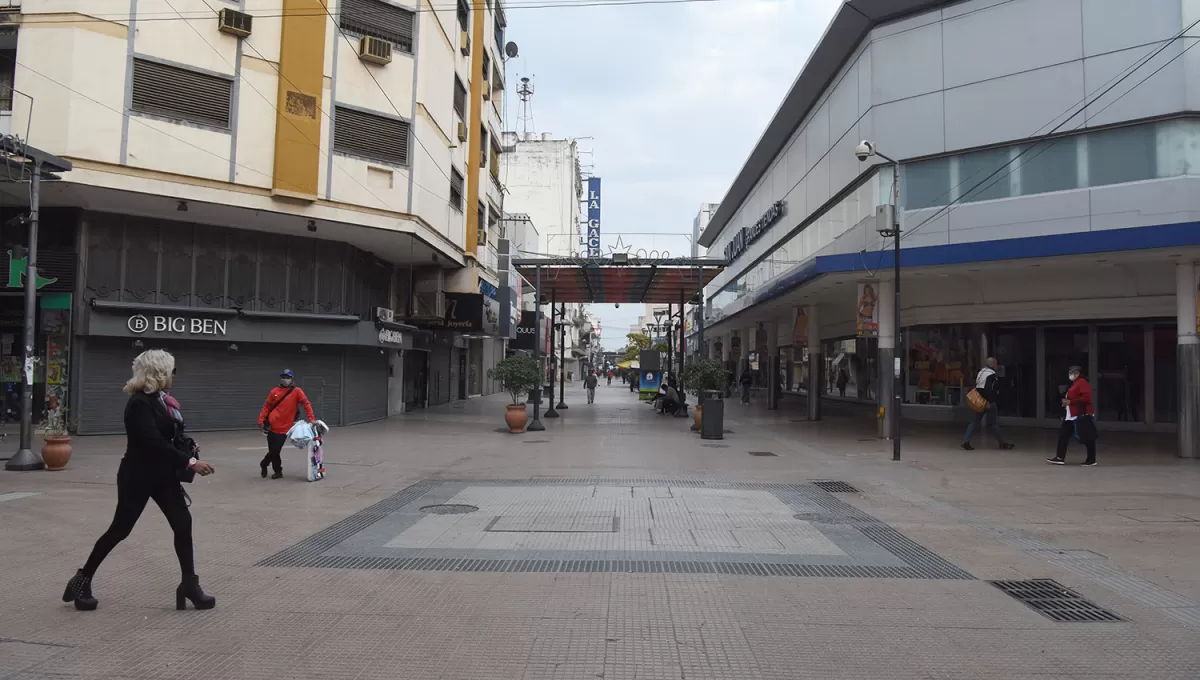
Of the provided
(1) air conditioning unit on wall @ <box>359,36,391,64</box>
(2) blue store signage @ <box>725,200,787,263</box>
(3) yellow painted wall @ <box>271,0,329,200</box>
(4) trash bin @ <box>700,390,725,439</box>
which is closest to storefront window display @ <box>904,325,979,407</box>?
(2) blue store signage @ <box>725,200,787,263</box>

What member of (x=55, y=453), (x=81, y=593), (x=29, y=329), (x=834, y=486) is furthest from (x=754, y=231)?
(x=81, y=593)

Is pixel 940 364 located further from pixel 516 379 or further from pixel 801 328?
pixel 516 379

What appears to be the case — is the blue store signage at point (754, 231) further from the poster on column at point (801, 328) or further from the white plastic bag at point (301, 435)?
the white plastic bag at point (301, 435)

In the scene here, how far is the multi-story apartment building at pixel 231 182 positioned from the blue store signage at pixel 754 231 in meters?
12.4

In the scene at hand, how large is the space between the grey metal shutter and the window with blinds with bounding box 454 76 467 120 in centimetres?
844

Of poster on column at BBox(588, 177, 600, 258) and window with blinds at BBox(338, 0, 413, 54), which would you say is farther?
poster on column at BBox(588, 177, 600, 258)

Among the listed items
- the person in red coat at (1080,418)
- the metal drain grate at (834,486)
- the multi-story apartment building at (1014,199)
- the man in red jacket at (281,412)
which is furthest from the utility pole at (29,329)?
the person in red coat at (1080,418)

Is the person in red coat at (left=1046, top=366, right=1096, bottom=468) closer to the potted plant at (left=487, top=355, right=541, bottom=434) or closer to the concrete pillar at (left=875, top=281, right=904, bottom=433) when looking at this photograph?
the concrete pillar at (left=875, top=281, right=904, bottom=433)

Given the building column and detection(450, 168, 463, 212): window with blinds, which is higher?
detection(450, 168, 463, 212): window with blinds

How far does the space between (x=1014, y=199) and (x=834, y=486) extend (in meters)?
9.95

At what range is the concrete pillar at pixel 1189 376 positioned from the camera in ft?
48.0

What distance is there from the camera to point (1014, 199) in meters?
17.4

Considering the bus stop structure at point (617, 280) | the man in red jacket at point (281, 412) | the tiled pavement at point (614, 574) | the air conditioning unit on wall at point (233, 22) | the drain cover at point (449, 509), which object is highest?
the air conditioning unit on wall at point (233, 22)

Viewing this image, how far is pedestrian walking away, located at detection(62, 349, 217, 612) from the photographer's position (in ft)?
16.7
